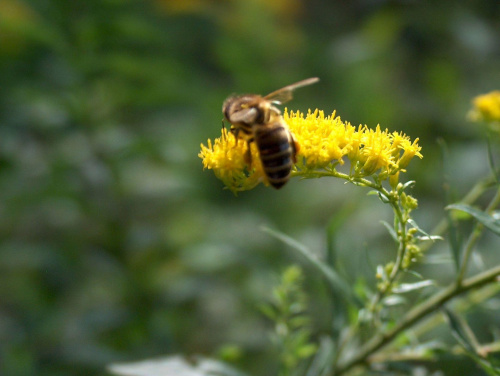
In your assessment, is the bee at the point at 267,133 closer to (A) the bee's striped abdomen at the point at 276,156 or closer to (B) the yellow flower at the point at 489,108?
(A) the bee's striped abdomen at the point at 276,156

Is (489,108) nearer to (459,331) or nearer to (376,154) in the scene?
(376,154)

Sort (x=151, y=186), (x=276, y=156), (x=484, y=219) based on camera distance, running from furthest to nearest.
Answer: (x=151, y=186) → (x=276, y=156) → (x=484, y=219)

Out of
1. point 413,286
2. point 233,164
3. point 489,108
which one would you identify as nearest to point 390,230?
point 413,286

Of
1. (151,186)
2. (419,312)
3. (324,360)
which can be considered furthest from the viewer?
(151,186)

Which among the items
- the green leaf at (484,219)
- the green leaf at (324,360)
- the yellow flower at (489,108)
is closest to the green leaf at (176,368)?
the green leaf at (324,360)

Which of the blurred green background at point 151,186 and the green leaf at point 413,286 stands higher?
the blurred green background at point 151,186

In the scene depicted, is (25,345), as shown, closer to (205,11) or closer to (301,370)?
(301,370)
